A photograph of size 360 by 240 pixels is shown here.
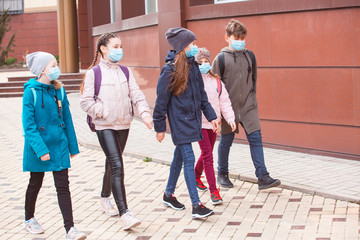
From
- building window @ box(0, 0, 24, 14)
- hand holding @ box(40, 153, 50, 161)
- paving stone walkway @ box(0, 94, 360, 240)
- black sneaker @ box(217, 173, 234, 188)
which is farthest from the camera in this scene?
building window @ box(0, 0, 24, 14)

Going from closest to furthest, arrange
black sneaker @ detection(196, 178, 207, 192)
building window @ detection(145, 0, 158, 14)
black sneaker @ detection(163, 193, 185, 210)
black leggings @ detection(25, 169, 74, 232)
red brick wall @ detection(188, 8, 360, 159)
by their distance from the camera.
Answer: black leggings @ detection(25, 169, 74, 232) → black sneaker @ detection(163, 193, 185, 210) → black sneaker @ detection(196, 178, 207, 192) → red brick wall @ detection(188, 8, 360, 159) → building window @ detection(145, 0, 158, 14)

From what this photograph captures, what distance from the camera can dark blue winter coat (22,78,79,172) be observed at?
16.2 feet

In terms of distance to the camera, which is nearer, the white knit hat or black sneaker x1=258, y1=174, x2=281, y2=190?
the white knit hat

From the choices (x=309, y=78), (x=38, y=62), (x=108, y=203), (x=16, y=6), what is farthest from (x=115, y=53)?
(x=16, y=6)

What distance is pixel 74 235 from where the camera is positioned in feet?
16.3

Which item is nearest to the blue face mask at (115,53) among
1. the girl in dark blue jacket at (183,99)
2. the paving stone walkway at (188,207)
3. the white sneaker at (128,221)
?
the girl in dark blue jacket at (183,99)

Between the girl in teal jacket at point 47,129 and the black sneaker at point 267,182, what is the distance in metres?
2.20

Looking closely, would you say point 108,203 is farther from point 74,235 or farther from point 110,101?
point 110,101

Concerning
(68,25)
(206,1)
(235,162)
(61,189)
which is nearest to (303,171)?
(235,162)

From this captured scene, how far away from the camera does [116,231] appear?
209 inches

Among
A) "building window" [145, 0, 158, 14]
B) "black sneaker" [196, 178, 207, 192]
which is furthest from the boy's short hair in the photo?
"building window" [145, 0, 158, 14]

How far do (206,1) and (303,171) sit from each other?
4.10 meters

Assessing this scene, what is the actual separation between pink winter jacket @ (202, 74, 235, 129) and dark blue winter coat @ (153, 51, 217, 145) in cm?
57

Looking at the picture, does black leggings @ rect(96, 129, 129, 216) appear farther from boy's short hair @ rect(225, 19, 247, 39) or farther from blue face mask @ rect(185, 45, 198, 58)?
boy's short hair @ rect(225, 19, 247, 39)
